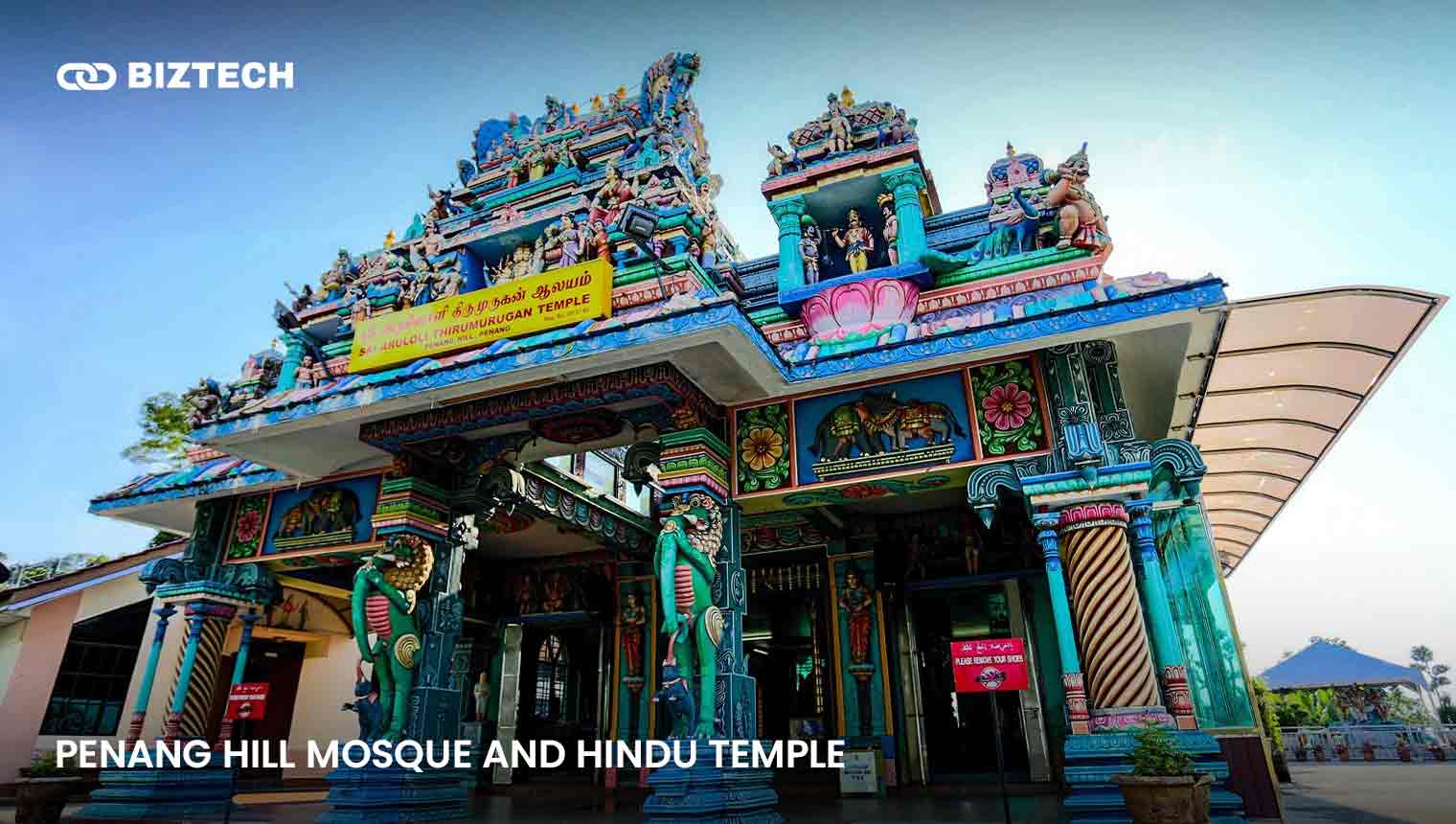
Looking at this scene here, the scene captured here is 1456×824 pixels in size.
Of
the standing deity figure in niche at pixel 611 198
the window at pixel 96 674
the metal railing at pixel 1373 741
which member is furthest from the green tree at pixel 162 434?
the metal railing at pixel 1373 741

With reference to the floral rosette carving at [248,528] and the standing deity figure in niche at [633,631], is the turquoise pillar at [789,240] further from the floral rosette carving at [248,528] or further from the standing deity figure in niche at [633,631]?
the floral rosette carving at [248,528]

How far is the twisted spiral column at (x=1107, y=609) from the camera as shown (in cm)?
655

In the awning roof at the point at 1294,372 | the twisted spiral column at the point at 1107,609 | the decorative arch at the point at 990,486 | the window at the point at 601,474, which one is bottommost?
the twisted spiral column at the point at 1107,609

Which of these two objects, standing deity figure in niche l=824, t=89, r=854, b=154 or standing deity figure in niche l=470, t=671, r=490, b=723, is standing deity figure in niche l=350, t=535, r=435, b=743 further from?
standing deity figure in niche l=824, t=89, r=854, b=154

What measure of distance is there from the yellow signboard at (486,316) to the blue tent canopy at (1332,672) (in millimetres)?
24662

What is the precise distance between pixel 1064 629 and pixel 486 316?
708cm

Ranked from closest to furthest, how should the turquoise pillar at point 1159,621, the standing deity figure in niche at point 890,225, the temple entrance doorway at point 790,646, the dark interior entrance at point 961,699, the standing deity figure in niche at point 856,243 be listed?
the turquoise pillar at point 1159,621, the standing deity figure in niche at point 890,225, the standing deity figure in niche at point 856,243, the dark interior entrance at point 961,699, the temple entrance doorway at point 790,646

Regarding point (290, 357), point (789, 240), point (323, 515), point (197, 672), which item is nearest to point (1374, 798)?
point (789, 240)

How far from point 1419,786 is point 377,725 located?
43.7 ft

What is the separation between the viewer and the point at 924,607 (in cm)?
1181

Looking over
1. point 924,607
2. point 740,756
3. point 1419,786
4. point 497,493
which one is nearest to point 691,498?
point 740,756

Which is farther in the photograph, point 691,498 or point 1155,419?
point 1155,419

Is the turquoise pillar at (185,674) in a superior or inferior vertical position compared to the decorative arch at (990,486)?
inferior

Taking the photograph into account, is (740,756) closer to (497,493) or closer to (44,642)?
(497,493)
